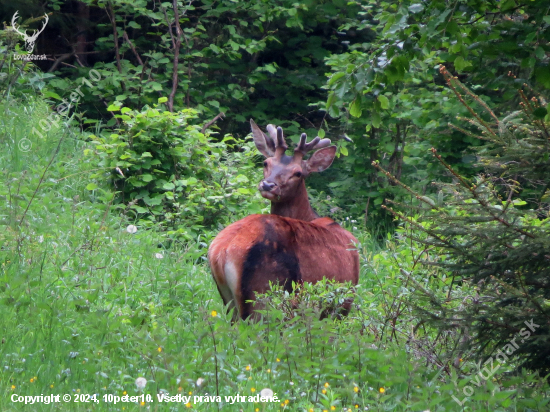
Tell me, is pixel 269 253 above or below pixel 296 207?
above

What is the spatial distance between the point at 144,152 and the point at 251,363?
573 centimetres

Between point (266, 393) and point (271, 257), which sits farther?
point (271, 257)

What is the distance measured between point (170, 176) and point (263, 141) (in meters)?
2.38

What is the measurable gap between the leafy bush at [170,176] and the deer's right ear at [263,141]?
1.37m

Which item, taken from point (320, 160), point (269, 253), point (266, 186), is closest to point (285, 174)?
point (266, 186)

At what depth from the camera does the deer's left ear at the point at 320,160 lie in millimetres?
7336

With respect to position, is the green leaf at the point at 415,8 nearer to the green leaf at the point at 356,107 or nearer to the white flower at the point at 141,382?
the green leaf at the point at 356,107

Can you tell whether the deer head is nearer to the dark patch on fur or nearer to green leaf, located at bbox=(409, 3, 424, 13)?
the dark patch on fur

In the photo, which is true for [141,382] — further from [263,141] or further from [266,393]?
[263,141]

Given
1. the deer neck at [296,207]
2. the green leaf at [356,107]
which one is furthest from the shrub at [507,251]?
the deer neck at [296,207]

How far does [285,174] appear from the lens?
22.5 feet

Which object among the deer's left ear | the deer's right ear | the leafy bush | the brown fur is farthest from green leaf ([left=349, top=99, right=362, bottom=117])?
the leafy bush

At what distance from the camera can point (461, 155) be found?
32.9 ft

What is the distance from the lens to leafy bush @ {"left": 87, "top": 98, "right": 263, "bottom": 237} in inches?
340
